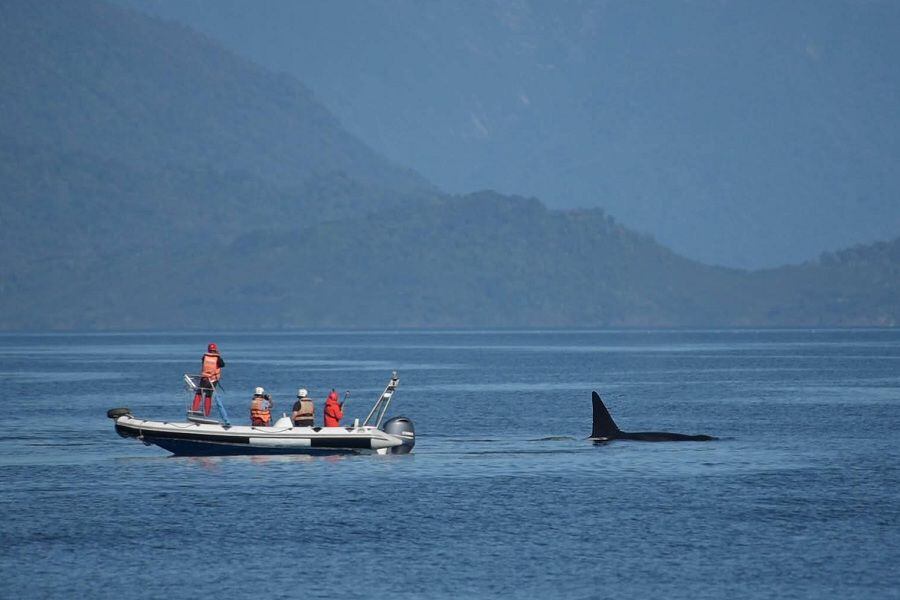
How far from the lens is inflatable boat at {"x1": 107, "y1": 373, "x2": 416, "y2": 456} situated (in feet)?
240

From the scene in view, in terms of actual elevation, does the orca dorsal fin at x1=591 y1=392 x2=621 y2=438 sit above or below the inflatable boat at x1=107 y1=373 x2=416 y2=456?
above

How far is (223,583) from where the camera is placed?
49.4 meters

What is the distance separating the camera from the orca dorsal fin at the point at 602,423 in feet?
280

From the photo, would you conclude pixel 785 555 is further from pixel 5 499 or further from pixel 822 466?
→ pixel 5 499

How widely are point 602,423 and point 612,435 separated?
3.58ft

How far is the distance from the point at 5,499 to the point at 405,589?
23246 millimetres

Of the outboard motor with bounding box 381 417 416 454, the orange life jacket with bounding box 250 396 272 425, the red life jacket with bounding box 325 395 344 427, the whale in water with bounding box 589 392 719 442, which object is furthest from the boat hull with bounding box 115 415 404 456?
the whale in water with bounding box 589 392 719 442

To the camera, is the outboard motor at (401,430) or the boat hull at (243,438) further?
the outboard motor at (401,430)

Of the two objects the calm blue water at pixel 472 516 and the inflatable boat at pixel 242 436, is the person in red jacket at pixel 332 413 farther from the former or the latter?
the calm blue water at pixel 472 516

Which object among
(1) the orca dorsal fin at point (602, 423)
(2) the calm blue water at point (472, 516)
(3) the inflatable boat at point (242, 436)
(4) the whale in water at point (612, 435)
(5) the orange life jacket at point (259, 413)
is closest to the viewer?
(2) the calm blue water at point (472, 516)

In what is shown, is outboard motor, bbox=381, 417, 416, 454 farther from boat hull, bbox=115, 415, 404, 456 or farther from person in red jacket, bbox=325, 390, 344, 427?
person in red jacket, bbox=325, 390, 344, 427

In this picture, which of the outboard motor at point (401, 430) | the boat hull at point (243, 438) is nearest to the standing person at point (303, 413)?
the boat hull at point (243, 438)

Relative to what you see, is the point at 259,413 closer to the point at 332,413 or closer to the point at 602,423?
the point at 332,413

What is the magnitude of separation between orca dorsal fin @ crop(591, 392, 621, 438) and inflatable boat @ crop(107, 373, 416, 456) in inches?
574
